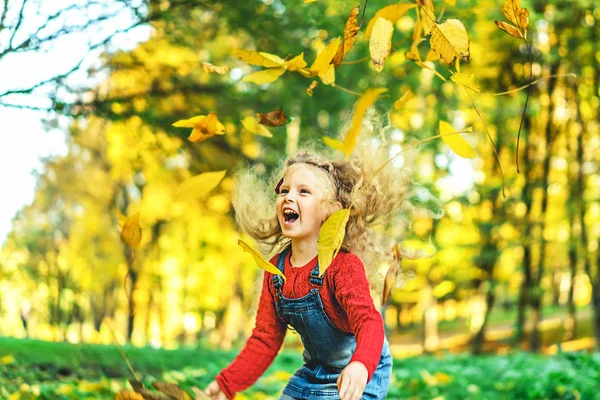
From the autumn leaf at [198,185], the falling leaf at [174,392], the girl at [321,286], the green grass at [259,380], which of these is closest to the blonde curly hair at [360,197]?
the girl at [321,286]

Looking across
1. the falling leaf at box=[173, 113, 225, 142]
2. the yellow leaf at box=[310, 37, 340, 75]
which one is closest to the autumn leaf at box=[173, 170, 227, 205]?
the falling leaf at box=[173, 113, 225, 142]

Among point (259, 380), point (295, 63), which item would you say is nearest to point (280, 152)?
point (259, 380)

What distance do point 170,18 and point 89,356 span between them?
391cm

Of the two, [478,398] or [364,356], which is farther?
[478,398]

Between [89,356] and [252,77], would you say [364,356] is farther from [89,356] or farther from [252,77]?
[89,356]

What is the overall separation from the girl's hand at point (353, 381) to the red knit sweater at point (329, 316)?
0.04 metres

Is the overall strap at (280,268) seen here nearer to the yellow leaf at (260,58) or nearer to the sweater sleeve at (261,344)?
the sweater sleeve at (261,344)

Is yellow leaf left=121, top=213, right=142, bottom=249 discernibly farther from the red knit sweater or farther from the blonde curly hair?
the blonde curly hair

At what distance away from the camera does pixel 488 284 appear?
12.7 meters

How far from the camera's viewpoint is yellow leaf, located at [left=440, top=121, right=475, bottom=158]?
1.68 m

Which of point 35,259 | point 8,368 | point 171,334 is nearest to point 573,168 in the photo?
point 8,368

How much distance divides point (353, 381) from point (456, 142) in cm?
77

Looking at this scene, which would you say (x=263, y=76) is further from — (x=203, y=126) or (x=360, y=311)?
(x=360, y=311)

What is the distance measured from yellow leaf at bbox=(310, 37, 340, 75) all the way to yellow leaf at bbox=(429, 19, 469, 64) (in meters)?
0.29
